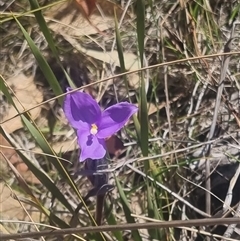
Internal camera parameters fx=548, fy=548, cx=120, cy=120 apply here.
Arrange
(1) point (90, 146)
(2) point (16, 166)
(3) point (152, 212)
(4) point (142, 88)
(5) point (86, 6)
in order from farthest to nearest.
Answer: (5) point (86, 6) < (2) point (16, 166) < (3) point (152, 212) < (4) point (142, 88) < (1) point (90, 146)

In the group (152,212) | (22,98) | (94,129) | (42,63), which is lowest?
(152,212)

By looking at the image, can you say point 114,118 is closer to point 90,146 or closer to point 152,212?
point 90,146

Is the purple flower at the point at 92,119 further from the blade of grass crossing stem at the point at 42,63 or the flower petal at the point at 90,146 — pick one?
the blade of grass crossing stem at the point at 42,63

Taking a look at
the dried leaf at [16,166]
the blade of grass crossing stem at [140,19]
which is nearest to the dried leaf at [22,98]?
the dried leaf at [16,166]

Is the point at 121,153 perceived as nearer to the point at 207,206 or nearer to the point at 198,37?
the point at 207,206

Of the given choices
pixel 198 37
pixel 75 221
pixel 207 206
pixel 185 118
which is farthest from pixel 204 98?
pixel 75 221

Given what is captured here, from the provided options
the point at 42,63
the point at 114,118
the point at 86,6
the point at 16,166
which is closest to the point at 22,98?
the point at 16,166

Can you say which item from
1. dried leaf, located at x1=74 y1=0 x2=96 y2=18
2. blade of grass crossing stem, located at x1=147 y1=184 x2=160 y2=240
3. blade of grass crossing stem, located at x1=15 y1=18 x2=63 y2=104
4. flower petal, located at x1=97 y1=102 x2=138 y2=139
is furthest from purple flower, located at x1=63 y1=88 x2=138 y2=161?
dried leaf, located at x1=74 y1=0 x2=96 y2=18
